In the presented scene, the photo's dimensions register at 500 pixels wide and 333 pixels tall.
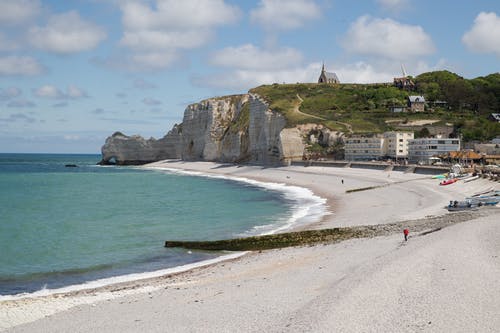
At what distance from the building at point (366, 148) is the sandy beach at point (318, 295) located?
56618 mm

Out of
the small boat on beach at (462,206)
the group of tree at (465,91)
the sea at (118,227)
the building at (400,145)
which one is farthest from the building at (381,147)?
the small boat on beach at (462,206)

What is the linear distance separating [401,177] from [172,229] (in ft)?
112

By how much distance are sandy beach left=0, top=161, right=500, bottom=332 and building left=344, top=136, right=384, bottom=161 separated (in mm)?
56618

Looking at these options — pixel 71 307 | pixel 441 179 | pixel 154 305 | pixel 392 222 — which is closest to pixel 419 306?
pixel 154 305

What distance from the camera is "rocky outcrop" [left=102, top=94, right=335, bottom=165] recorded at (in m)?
91.9

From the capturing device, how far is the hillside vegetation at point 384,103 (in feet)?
308

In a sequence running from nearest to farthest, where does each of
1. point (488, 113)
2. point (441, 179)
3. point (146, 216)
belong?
point (146, 216), point (441, 179), point (488, 113)

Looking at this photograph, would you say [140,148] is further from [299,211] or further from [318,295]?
[318,295]

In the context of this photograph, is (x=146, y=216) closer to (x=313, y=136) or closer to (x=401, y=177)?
(x=401, y=177)

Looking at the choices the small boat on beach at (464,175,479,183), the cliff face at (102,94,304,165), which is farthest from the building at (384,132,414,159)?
the small boat on beach at (464,175,479,183)

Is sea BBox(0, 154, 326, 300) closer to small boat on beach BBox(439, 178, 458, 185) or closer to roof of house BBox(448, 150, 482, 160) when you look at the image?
small boat on beach BBox(439, 178, 458, 185)

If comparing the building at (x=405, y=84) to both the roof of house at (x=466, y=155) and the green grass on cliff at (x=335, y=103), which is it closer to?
the green grass on cliff at (x=335, y=103)

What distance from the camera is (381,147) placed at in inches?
3191

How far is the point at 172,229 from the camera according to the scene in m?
31.8
